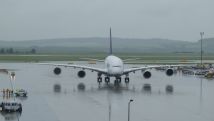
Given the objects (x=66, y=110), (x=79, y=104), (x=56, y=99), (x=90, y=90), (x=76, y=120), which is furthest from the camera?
(x=90, y=90)

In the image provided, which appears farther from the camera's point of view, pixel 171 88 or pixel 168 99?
pixel 171 88

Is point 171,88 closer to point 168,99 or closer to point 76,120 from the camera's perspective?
point 168,99

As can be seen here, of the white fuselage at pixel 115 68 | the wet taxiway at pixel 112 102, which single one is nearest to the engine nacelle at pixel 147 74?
the wet taxiway at pixel 112 102

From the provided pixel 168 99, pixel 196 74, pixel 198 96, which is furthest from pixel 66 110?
pixel 196 74

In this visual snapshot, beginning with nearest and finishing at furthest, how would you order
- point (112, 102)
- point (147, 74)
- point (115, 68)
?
point (112, 102), point (115, 68), point (147, 74)

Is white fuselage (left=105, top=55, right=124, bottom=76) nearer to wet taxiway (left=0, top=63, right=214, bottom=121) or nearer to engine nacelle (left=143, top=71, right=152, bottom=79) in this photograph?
wet taxiway (left=0, top=63, right=214, bottom=121)

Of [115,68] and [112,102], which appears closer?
[112,102]

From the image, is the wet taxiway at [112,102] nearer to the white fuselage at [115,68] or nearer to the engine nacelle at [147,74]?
the white fuselage at [115,68]

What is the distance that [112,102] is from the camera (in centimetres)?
4238

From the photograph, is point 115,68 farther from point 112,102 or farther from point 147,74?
point 112,102

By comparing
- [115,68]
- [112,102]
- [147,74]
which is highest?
[115,68]

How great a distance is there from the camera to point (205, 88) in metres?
54.3

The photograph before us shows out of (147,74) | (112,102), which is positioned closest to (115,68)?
(147,74)

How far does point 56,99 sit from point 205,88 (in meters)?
17.8
